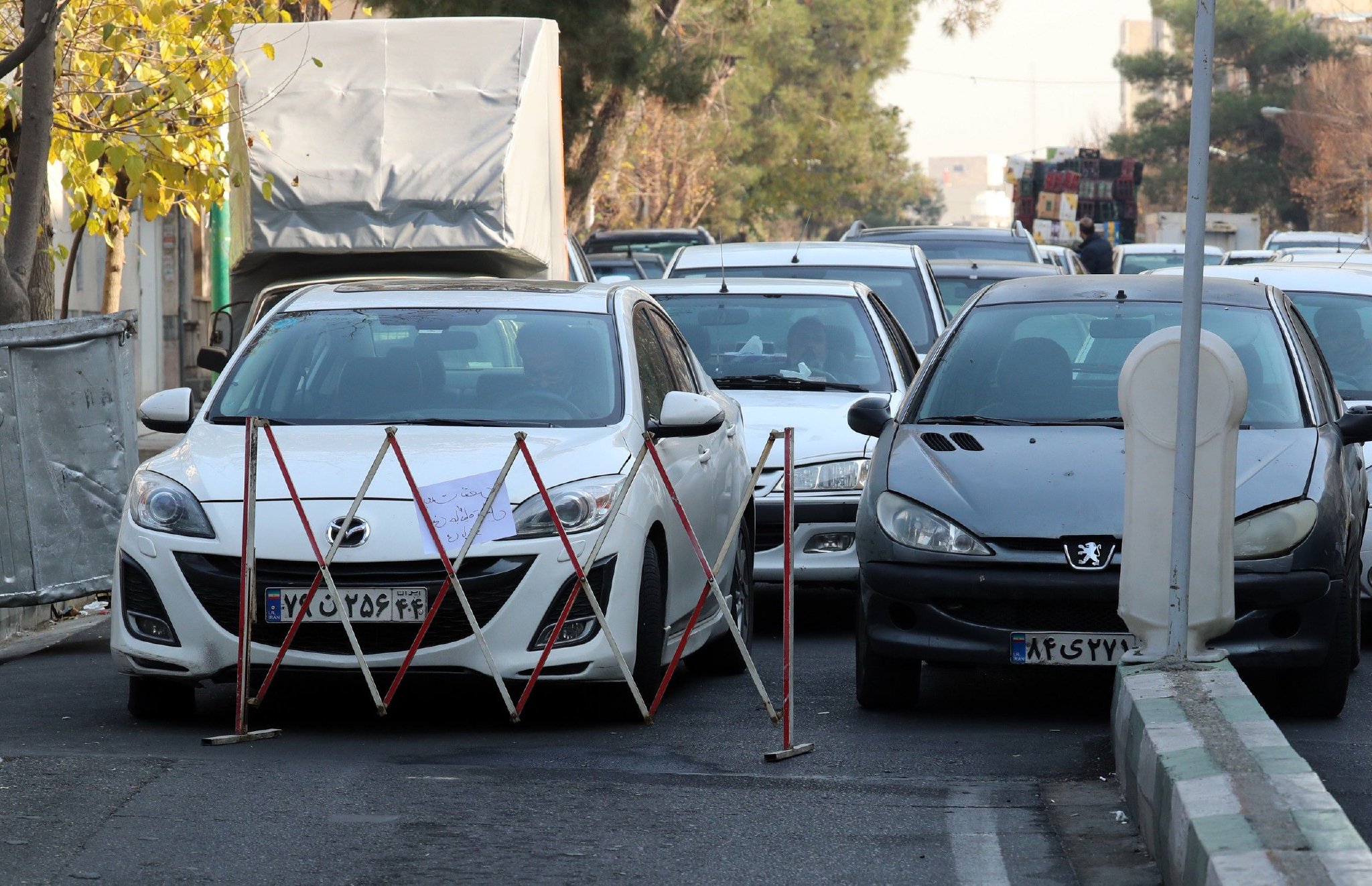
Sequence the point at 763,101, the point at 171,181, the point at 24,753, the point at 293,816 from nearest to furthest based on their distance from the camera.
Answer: the point at 293,816 → the point at 24,753 → the point at 171,181 → the point at 763,101

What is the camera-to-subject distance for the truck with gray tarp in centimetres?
1355

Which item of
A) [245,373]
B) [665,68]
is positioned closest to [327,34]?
[245,373]

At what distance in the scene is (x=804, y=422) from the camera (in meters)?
10.3

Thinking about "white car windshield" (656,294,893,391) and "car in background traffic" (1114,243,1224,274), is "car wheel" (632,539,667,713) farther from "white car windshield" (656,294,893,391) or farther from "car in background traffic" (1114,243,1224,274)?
"car in background traffic" (1114,243,1224,274)

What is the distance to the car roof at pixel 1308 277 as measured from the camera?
1132 cm

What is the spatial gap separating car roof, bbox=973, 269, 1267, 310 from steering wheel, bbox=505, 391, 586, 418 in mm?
2005

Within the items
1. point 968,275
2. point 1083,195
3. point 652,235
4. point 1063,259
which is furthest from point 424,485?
point 1083,195

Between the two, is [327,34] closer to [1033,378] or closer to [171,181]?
[171,181]

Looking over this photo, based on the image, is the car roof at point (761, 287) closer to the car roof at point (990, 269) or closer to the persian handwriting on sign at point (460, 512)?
the persian handwriting on sign at point (460, 512)

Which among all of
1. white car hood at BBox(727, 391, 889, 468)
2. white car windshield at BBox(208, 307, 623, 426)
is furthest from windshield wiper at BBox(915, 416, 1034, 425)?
white car hood at BBox(727, 391, 889, 468)

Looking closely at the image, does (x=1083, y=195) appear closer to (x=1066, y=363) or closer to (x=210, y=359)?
(x=210, y=359)

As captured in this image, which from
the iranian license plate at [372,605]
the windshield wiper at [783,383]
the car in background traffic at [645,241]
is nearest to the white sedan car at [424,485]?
the iranian license plate at [372,605]

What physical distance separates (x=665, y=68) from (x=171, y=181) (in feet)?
58.9

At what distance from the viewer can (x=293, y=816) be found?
5832 millimetres
